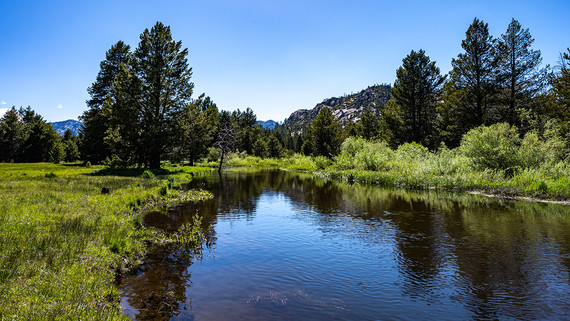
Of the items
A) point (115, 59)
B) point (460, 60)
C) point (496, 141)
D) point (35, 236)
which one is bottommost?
point (35, 236)

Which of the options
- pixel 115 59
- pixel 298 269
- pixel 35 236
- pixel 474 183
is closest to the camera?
pixel 35 236

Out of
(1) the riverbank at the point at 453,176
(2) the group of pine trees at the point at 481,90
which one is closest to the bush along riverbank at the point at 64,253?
(1) the riverbank at the point at 453,176

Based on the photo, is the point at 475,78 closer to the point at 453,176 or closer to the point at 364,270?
the point at 453,176

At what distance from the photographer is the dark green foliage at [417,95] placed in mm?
48750

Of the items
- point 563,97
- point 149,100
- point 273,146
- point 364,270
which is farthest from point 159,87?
point 273,146

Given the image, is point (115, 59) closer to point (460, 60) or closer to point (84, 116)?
point (84, 116)

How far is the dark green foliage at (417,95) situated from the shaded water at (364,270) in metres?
37.7

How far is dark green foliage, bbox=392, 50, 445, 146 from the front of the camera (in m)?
48.8

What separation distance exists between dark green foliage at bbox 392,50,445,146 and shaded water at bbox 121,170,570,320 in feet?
124

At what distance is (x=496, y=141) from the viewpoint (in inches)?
998

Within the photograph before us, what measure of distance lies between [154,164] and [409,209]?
3358 centimetres

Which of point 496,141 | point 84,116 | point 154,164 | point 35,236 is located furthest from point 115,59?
point 496,141

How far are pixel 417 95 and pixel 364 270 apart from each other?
48.5m

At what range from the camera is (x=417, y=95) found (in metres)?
50.1
